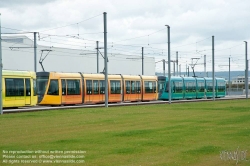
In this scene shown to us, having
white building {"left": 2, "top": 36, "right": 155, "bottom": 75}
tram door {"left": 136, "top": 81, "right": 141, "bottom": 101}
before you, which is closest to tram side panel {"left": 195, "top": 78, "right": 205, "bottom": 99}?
white building {"left": 2, "top": 36, "right": 155, "bottom": 75}

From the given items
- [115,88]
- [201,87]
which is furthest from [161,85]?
[115,88]

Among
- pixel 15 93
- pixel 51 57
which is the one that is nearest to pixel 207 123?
pixel 15 93

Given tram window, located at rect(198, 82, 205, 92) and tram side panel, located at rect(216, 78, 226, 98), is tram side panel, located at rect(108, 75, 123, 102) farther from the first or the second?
tram side panel, located at rect(216, 78, 226, 98)

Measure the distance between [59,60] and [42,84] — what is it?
156 feet

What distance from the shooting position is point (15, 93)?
40781mm

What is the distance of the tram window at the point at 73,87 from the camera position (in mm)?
47750

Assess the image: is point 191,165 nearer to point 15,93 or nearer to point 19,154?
point 19,154

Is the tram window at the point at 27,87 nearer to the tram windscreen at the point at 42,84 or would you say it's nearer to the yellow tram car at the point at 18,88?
the yellow tram car at the point at 18,88

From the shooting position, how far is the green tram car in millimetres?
65125

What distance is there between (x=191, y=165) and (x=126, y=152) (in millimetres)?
2505

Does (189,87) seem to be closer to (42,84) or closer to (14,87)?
(42,84)

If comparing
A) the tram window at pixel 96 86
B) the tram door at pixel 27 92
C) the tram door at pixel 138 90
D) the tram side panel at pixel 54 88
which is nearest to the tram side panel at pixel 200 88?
the tram door at pixel 138 90

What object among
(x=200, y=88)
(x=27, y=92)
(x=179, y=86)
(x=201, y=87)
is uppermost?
(x=179, y=86)

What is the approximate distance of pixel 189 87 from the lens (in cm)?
7038
